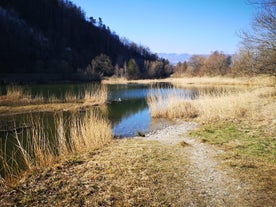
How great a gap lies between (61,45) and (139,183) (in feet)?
239

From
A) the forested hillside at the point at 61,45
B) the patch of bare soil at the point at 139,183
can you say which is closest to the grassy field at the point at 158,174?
the patch of bare soil at the point at 139,183

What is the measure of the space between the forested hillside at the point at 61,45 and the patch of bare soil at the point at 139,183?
4336cm

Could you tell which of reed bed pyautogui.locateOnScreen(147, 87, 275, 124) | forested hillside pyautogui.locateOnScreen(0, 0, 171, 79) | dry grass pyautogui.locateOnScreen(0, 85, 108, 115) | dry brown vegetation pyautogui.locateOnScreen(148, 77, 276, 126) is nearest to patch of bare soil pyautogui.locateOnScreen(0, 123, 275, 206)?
dry brown vegetation pyautogui.locateOnScreen(148, 77, 276, 126)

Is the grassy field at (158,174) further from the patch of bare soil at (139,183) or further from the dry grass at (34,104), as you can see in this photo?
the dry grass at (34,104)

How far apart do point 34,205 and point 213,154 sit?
376 centimetres

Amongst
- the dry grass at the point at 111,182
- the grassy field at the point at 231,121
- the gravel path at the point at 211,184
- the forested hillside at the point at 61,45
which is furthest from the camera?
the forested hillside at the point at 61,45

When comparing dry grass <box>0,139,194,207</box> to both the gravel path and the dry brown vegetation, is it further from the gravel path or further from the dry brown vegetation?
the dry brown vegetation

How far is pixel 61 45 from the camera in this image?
7144 centimetres

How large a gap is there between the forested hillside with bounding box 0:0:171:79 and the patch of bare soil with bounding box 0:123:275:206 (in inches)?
1707

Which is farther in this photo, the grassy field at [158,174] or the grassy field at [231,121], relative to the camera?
the grassy field at [231,121]

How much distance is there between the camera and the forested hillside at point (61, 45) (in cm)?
4909

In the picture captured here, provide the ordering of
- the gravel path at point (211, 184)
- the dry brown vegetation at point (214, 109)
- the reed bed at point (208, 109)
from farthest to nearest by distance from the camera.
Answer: the reed bed at point (208, 109) → the dry brown vegetation at point (214, 109) → the gravel path at point (211, 184)

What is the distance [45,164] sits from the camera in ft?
17.8

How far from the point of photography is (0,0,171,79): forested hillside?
49094mm
